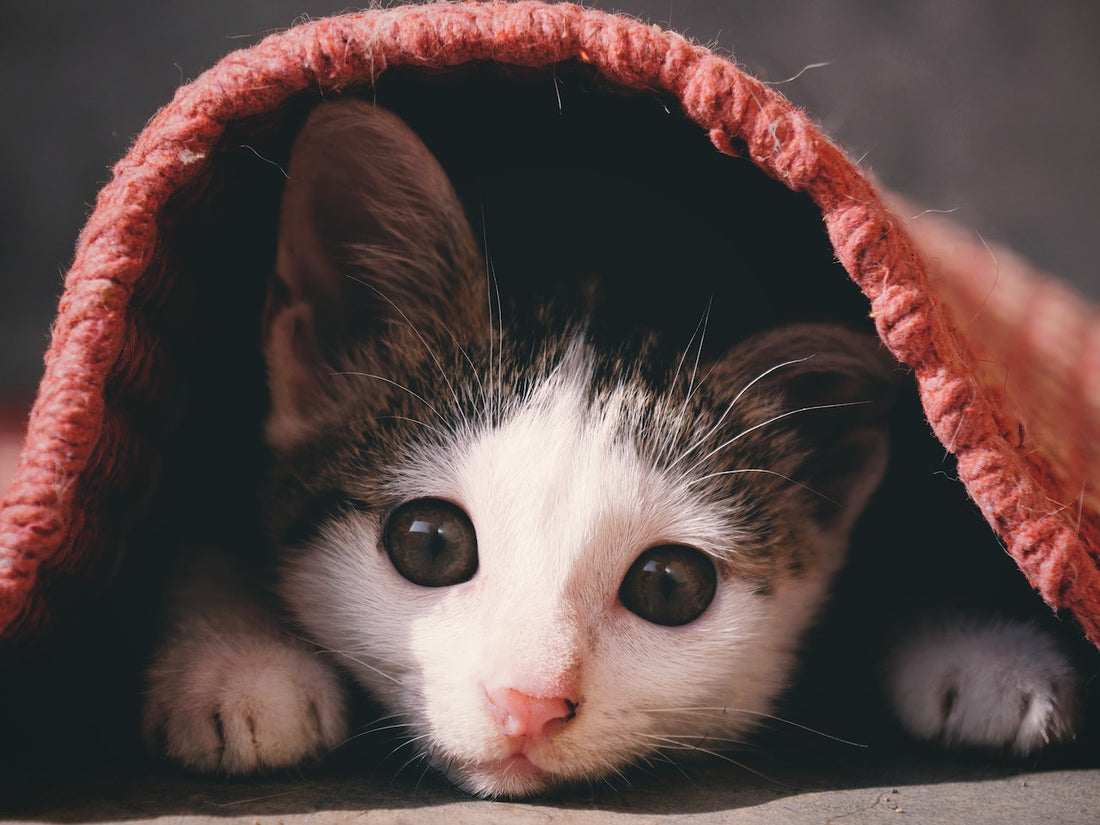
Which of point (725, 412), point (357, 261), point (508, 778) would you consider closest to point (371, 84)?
point (357, 261)

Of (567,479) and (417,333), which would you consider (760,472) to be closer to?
(567,479)

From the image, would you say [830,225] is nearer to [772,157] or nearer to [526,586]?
[772,157]

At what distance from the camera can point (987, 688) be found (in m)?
0.87

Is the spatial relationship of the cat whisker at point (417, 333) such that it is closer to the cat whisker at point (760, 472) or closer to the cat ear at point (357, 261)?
the cat ear at point (357, 261)

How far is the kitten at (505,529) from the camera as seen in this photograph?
753 mm

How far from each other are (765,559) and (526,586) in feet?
0.99

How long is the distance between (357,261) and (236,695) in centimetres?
44

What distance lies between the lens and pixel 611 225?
1.06 metres

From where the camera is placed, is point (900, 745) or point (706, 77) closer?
point (706, 77)

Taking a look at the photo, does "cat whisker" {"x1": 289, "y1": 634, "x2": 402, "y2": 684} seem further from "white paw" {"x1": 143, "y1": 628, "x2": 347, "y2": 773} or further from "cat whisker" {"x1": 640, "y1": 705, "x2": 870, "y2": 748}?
"cat whisker" {"x1": 640, "y1": 705, "x2": 870, "y2": 748}

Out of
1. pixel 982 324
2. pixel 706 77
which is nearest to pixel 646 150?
pixel 706 77

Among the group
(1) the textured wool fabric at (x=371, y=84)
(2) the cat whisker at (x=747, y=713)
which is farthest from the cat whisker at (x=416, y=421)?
(2) the cat whisker at (x=747, y=713)

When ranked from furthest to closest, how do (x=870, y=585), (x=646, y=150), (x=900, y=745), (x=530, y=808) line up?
(x=870, y=585), (x=646, y=150), (x=900, y=745), (x=530, y=808)

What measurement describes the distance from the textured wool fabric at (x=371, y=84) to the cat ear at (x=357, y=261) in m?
0.07
